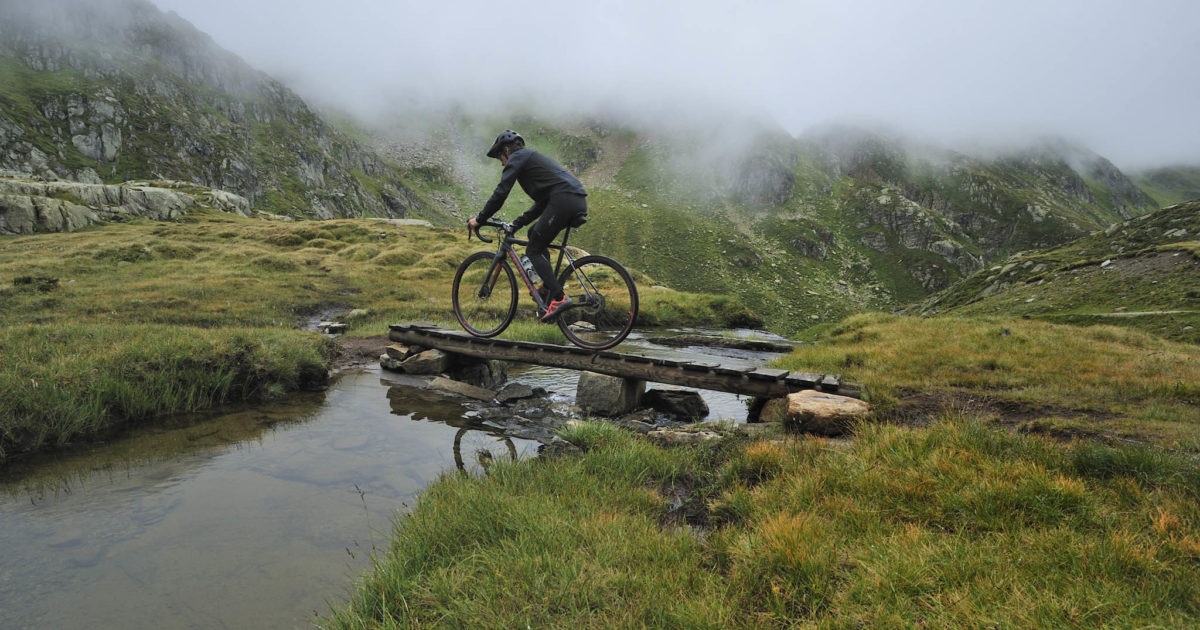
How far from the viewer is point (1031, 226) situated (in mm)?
168875

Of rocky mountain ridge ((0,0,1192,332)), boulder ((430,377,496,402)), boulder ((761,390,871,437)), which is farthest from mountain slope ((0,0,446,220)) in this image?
boulder ((761,390,871,437))

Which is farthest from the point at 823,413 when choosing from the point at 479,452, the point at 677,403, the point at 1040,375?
the point at 1040,375

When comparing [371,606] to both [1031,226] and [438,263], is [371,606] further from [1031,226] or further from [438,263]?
[1031,226]

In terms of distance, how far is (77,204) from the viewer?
55.9 meters

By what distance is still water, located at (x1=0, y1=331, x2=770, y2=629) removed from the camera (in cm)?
422

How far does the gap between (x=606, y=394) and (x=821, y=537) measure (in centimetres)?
771

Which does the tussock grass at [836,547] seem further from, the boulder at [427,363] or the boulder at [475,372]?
the boulder at [475,372]

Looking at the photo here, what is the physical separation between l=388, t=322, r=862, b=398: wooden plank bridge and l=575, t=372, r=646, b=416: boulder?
0.28 m

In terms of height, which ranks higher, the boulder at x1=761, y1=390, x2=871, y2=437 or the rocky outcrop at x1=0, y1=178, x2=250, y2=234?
the rocky outcrop at x1=0, y1=178, x2=250, y2=234

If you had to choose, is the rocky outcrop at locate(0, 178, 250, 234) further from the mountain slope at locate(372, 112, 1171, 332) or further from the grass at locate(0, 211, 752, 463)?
the mountain slope at locate(372, 112, 1171, 332)

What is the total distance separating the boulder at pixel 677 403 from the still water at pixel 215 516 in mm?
4312

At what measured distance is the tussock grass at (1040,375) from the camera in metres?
7.60

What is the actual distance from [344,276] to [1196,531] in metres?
38.1

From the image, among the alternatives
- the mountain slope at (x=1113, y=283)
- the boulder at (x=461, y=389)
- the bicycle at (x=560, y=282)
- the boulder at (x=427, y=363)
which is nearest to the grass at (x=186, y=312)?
the boulder at (x=427, y=363)
